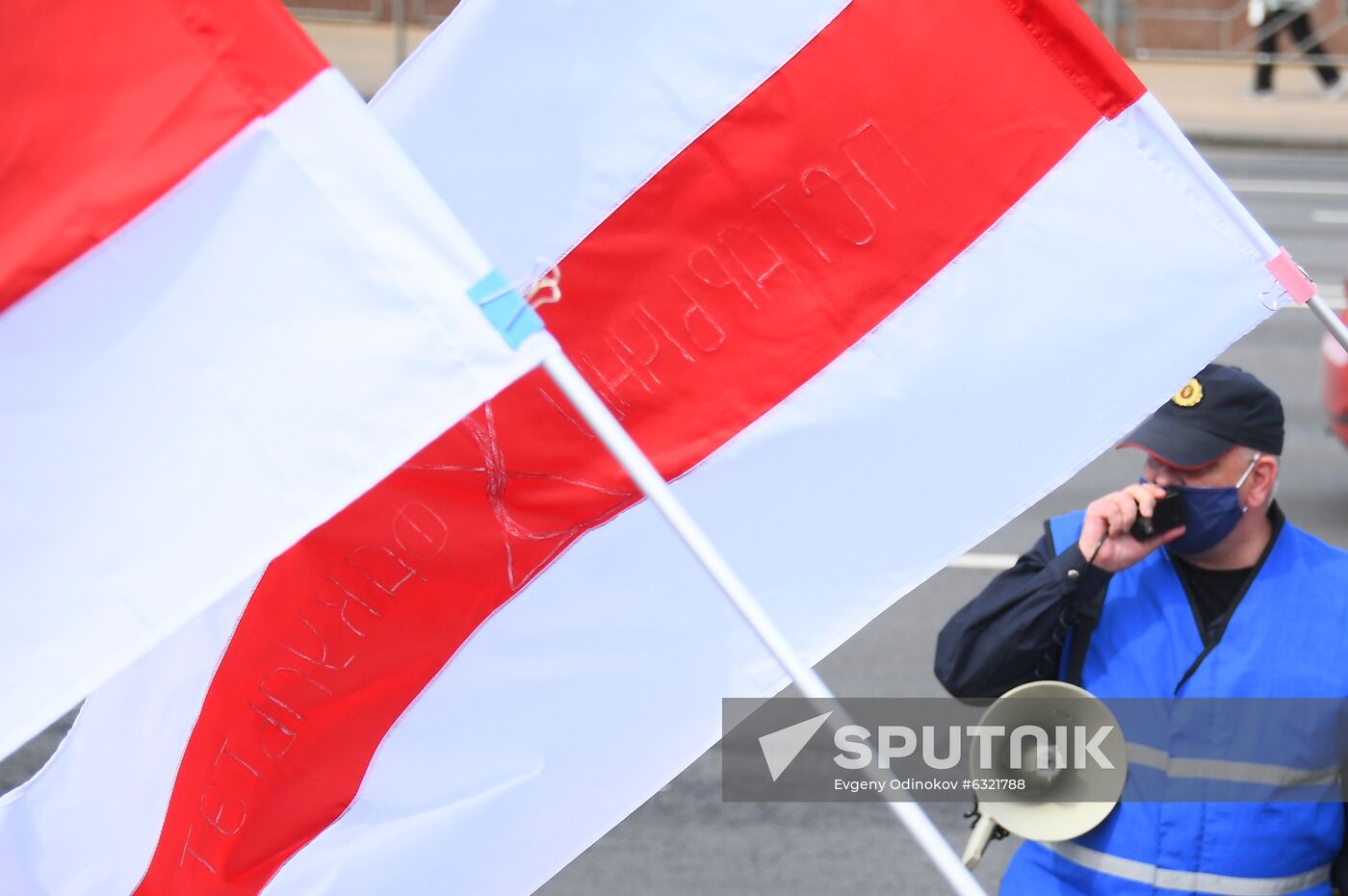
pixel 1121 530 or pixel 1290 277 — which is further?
pixel 1121 530

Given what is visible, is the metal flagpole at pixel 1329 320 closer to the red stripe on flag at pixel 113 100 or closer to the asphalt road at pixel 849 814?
the asphalt road at pixel 849 814

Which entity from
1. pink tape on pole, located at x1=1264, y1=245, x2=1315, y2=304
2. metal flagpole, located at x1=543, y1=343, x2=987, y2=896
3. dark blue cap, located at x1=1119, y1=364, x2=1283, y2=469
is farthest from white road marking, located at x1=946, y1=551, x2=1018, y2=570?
metal flagpole, located at x1=543, y1=343, x2=987, y2=896

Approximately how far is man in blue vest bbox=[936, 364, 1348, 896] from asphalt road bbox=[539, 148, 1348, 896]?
1.62ft

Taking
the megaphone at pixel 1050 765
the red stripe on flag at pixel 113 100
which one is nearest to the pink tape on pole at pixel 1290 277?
the megaphone at pixel 1050 765

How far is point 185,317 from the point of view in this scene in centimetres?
231

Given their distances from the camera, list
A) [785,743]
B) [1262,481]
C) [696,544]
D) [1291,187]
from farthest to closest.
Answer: [1291,187], [785,743], [1262,481], [696,544]

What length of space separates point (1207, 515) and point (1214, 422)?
0.70ft

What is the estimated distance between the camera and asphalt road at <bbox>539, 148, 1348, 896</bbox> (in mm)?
5641

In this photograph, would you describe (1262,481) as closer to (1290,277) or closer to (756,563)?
(1290,277)


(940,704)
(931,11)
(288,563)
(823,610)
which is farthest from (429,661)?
(940,704)

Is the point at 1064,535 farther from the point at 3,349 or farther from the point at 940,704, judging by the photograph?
the point at 940,704

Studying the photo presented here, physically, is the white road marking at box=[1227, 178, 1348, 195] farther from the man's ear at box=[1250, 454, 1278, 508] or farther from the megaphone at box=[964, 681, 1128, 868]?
the megaphone at box=[964, 681, 1128, 868]

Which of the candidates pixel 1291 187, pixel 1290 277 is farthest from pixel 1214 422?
pixel 1291 187

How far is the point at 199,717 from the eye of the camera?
3096 mm
